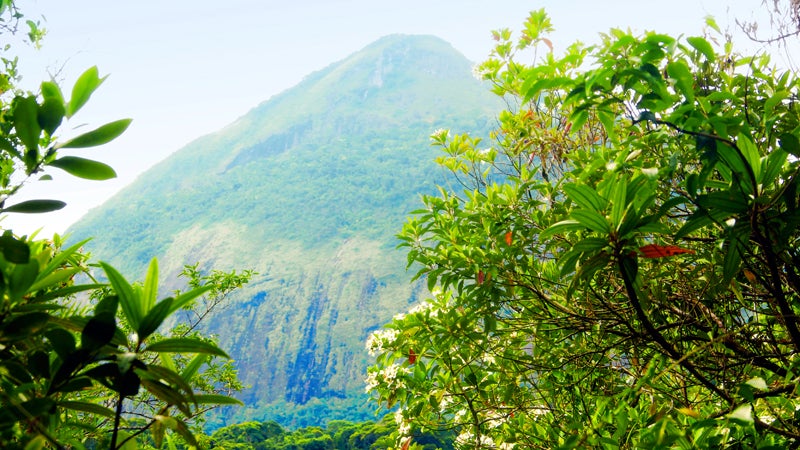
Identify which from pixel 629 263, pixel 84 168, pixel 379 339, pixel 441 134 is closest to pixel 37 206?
pixel 84 168

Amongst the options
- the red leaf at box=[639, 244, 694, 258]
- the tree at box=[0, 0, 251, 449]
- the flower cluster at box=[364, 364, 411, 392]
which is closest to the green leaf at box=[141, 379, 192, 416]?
the tree at box=[0, 0, 251, 449]

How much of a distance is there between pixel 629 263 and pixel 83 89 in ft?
3.75

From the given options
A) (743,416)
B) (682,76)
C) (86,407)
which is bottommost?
(743,416)

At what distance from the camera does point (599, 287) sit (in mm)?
2164

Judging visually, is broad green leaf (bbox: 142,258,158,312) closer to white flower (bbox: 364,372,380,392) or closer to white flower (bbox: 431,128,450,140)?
white flower (bbox: 364,372,380,392)

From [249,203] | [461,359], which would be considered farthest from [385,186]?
[461,359]

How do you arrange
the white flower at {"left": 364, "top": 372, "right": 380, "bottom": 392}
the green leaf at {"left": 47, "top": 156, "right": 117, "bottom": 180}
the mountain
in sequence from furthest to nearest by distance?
the mountain → the white flower at {"left": 364, "top": 372, "right": 380, "bottom": 392} → the green leaf at {"left": 47, "top": 156, "right": 117, "bottom": 180}

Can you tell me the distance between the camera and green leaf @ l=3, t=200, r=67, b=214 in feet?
2.53

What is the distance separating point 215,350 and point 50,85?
47cm

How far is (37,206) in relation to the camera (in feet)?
2.58

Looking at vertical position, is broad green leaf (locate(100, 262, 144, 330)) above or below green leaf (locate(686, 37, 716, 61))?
below

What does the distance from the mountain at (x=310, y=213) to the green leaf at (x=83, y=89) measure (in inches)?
1028

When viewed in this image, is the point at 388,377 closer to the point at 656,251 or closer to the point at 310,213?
the point at 656,251

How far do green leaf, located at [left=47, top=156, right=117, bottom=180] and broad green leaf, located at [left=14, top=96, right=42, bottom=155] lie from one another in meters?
0.04
